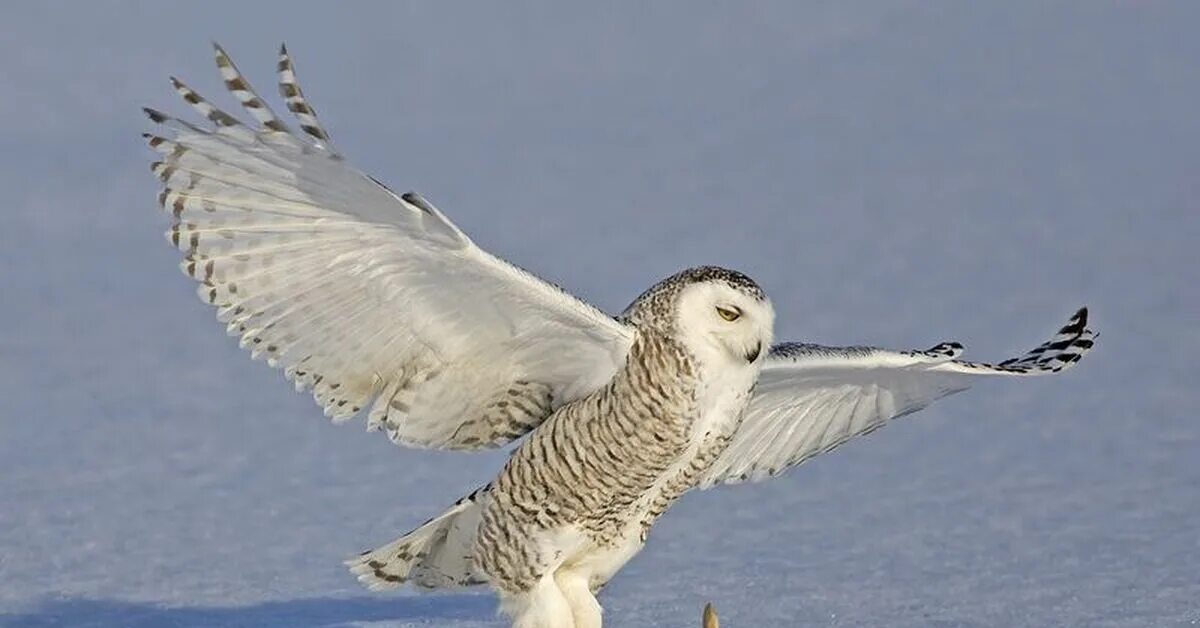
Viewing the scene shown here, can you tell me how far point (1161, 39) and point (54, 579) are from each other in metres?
7.04

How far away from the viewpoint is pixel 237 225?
184 inches

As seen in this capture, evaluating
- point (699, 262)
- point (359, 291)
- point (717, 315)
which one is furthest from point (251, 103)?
point (699, 262)

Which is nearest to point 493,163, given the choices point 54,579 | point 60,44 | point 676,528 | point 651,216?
point 651,216

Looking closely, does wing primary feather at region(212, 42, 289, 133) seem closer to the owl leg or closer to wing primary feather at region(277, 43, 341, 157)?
wing primary feather at region(277, 43, 341, 157)

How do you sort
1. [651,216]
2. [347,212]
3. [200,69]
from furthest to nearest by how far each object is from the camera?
[200,69], [651,216], [347,212]

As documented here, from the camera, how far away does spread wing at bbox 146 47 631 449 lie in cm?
447

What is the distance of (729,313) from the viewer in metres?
4.60

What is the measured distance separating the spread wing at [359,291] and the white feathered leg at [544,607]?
426 millimetres

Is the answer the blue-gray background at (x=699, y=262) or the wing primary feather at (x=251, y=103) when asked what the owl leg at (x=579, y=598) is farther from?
the wing primary feather at (x=251, y=103)

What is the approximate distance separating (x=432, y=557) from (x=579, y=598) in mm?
471

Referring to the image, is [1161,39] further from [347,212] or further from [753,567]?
[347,212]

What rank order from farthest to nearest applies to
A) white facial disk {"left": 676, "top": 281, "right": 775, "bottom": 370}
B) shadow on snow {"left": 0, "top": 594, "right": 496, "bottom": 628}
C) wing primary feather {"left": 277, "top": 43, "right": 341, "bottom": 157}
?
1. shadow on snow {"left": 0, "top": 594, "right": 496, "bottom": 628}
2. white facial disk {"left": 676, "top": 281, "right": 775, "bottom": 370}
3. wing primary feather {"left": 277, "top": 43, "right": 341, "bottom": 157}

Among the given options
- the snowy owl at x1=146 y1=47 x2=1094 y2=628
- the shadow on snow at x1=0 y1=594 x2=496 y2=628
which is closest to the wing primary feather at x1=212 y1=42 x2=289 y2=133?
the snowy owl at x1=146 y1=47 x2=1094 y2=628

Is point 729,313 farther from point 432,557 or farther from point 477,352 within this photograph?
point 432,557
